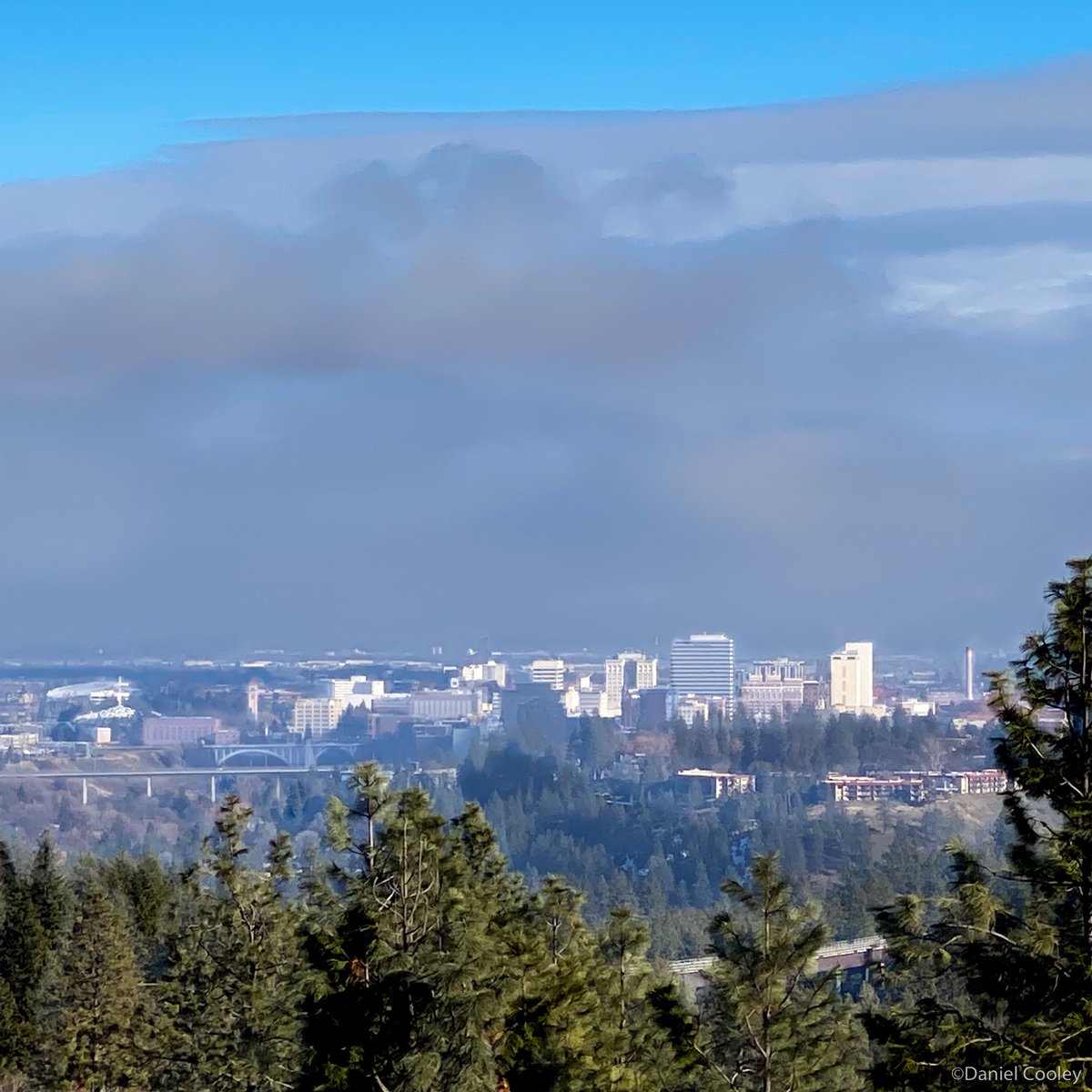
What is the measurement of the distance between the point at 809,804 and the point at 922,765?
18.7 metres

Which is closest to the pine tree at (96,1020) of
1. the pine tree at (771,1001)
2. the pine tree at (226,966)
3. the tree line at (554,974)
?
the tree line at (554,974)

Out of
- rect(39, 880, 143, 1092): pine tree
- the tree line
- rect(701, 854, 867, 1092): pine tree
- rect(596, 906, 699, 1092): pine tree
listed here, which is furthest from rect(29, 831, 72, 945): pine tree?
rect(701, 854, 867, 1092): pine tree

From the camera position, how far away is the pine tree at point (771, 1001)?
44.0ft

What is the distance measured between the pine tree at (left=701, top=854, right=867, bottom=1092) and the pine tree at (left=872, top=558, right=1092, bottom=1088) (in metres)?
2.05

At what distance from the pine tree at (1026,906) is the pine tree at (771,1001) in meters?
2.05

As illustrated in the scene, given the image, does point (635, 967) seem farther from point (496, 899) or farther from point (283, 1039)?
point (283, 1039)

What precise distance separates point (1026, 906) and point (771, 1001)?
2.71 metres

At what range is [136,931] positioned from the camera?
3384cm

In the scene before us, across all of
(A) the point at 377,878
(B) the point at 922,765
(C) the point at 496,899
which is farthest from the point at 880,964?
(B) the point at 922,765

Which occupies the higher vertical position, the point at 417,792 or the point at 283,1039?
the point at 417,792

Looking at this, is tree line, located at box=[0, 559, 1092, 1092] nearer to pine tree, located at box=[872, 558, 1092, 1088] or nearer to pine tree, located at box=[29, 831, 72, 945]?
pine tree, located at box=[872, 558, 1092, 1088]

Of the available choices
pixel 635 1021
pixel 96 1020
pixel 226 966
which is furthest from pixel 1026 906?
pixel 96 1020

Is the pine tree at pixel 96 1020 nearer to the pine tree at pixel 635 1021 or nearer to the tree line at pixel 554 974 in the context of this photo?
the tree line at pixel 554 974

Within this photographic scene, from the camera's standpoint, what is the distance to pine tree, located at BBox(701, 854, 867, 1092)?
528 inches
